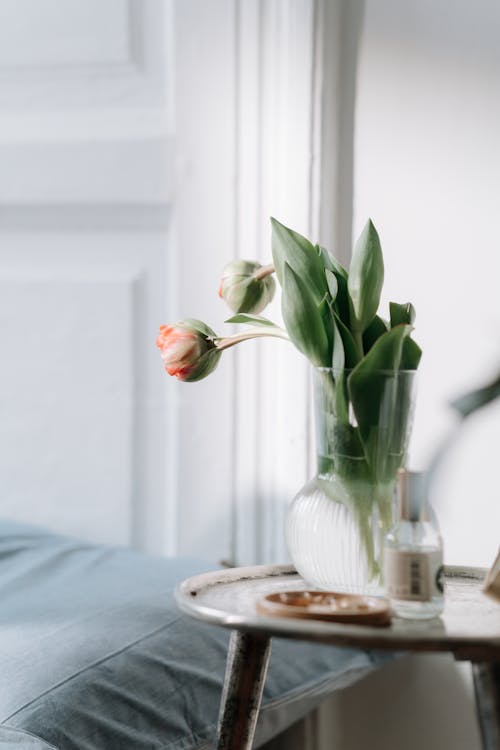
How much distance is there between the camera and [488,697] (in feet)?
2.41

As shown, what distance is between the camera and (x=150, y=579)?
48.6 inches

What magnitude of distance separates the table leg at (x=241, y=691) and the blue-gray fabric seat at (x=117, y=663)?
0.42ft

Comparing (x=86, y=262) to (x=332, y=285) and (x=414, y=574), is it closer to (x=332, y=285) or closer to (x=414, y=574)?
Result: (x=332, y=285)

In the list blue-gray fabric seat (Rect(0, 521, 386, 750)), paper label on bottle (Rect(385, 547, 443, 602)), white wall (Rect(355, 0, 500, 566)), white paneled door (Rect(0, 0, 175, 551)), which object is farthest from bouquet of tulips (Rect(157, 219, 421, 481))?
white paneled door (Rect(0, 0, 175, 551))

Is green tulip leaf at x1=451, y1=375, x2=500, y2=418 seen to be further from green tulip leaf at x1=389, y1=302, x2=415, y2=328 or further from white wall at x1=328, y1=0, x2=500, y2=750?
white wall at x1=328, y1=0, x2=500, y2=750

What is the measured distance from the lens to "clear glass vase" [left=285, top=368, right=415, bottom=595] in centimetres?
85

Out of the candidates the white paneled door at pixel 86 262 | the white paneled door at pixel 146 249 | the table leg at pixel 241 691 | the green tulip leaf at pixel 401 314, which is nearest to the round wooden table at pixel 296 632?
the table leg at pixel 241 691

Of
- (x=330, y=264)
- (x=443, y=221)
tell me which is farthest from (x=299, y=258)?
(x=443, y=221)

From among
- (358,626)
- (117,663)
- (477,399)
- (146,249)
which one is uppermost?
(146,249)

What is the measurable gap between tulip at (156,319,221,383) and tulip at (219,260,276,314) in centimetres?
8

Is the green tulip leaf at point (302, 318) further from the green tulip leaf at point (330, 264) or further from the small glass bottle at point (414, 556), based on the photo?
the small glass bottle at point (414, 556)

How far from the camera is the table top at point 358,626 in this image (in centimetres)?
70

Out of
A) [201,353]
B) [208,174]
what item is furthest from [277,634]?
[208,174]

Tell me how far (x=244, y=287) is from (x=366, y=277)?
143 mm
